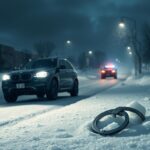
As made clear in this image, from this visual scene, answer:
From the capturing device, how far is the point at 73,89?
70.5ft

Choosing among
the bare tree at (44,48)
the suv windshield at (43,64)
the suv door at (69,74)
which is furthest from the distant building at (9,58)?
the suv windshield at (43,64)

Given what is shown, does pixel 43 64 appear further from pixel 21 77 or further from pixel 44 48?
pixel 44 48

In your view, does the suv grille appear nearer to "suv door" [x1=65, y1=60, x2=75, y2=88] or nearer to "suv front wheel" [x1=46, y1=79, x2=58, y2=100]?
"suv front wheel" [x1=46, y1=79, x2=58, y2=100]

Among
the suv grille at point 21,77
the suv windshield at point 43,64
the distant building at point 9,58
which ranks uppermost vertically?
the distant building at point 9,58

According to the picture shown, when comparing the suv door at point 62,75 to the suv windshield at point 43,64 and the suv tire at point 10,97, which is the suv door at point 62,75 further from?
the suv tire at point 10,97

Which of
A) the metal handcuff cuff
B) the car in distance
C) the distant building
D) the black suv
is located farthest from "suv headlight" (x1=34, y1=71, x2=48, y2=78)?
the distant building

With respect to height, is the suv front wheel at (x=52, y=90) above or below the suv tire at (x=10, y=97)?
above

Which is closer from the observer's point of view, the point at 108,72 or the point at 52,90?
the point at 52,90

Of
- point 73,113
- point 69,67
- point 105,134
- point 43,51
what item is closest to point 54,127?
point 105,134

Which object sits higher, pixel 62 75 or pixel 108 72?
pixel 62 75

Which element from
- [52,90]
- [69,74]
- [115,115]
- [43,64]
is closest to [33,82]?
[52,90]

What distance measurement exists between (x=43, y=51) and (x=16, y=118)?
9916cm

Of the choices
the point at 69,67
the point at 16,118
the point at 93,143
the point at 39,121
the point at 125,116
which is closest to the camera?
the point at 93,143

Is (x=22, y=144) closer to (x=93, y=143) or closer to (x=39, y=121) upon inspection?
(x=93, y=143)
